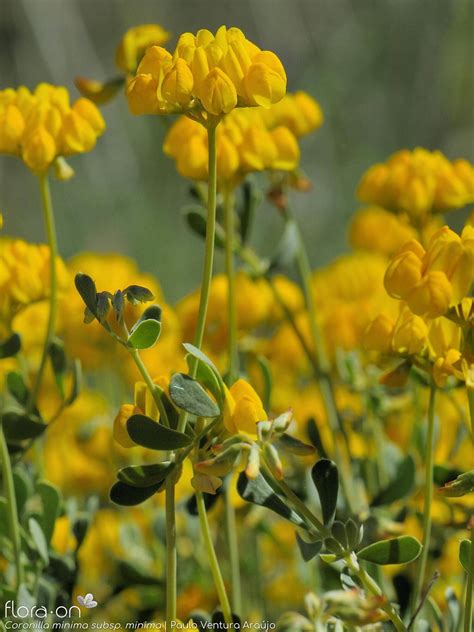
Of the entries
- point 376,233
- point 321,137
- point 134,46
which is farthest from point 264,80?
point 321,137

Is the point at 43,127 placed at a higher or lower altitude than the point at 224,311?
higher

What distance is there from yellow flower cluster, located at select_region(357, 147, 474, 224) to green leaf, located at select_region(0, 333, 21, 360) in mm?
375

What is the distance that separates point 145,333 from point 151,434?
0.06 meters

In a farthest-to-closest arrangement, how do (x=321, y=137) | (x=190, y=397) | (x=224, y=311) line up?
(x=321, y=137), (x=224, y=311), (x=190, y=397)

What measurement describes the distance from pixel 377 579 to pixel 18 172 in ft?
16.0

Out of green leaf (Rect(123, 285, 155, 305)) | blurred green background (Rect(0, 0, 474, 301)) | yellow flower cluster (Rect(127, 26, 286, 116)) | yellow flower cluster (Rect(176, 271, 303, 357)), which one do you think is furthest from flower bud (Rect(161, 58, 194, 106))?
blurred green background (Rect(0, 0, 474, 301))

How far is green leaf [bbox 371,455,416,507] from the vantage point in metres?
0.90

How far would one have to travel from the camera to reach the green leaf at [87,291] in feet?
2.11

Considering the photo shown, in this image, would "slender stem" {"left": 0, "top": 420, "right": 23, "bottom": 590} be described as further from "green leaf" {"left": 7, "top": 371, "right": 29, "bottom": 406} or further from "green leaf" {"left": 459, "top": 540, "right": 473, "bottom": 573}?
"green leaf" {"left": 459, "top": 540, "right": 473, "bottom": 573}

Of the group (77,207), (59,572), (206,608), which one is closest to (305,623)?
(59,572)

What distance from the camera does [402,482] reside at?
0.90 meters

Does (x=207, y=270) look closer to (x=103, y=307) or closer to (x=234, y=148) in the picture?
(x=103, y=307)

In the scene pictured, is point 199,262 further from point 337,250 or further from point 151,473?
point 151,473

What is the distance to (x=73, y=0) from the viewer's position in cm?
569
